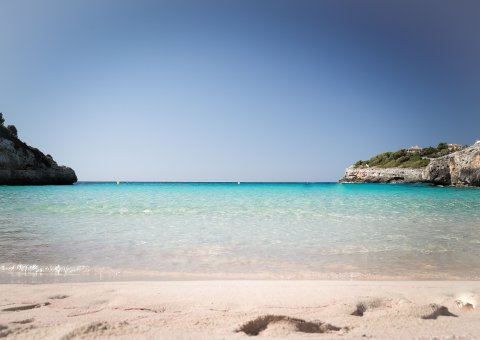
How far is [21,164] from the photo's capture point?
203 ft

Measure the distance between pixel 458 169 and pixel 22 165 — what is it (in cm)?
8381

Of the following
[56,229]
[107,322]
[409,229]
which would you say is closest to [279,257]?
[107,322]

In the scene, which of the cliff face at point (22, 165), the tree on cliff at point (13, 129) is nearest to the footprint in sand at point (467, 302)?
the cliff face at point (22, 165)

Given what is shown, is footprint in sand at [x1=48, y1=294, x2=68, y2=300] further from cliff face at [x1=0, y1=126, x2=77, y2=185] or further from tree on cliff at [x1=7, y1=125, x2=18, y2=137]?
tree on cliff at [x1=7, y1=125, x2=18, y2=137]

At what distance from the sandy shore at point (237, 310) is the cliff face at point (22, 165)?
6993 centimetres

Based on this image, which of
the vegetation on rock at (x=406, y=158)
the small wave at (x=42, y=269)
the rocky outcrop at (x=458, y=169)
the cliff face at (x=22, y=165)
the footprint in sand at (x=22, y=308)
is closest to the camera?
the footprint in sand at (x=22, y=308)

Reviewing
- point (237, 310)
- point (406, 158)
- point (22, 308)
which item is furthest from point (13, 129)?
point (406, 158)

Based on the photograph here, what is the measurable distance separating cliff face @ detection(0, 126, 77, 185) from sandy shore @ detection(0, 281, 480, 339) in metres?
69.9

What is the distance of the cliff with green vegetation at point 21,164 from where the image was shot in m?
59.1

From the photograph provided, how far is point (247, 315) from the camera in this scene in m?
2.77

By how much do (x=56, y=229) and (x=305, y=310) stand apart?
864 centimetres

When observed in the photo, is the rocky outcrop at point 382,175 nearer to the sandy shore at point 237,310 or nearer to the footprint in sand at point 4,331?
the sandy shore at point 237,310

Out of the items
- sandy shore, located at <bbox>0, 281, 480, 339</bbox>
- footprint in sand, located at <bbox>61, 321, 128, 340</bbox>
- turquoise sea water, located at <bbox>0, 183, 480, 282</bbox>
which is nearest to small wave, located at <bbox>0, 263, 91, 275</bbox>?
turquoise sea water, located at <bbox>0, 183, 480, 282</bbox>

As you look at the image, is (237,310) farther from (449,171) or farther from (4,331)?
(449,171)
